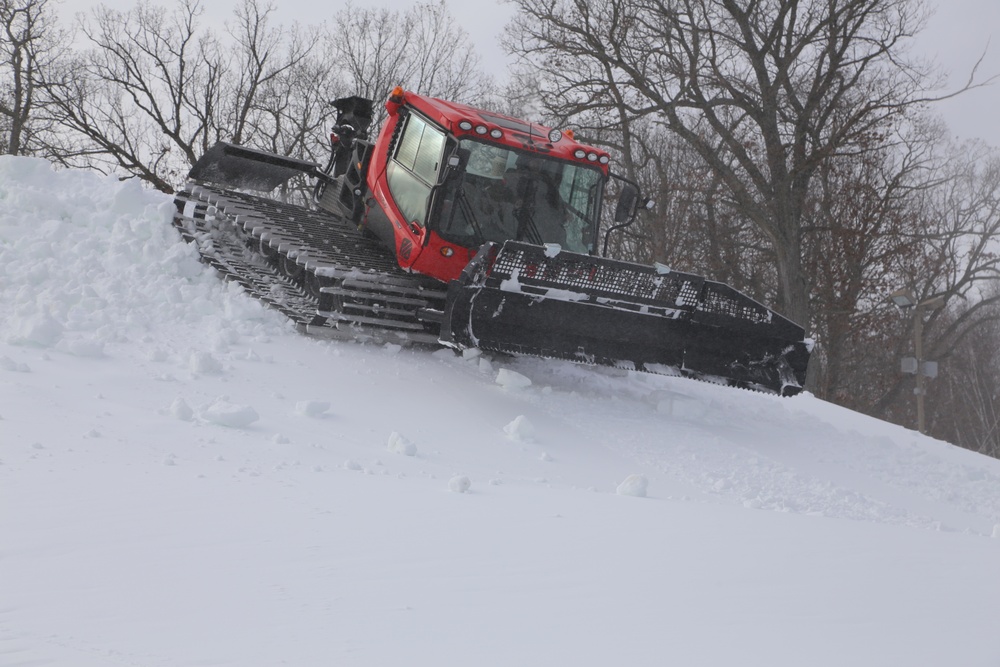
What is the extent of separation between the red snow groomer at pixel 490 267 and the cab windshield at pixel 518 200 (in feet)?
0.04

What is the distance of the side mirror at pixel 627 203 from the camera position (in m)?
8.36

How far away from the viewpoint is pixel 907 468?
697 centimetres

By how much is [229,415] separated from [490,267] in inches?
112

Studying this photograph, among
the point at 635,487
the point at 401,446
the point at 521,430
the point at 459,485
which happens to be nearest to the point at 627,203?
the point at 521,430

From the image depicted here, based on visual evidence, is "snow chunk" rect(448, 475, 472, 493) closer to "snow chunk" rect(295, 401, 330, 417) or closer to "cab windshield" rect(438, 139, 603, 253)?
"snow chunk" rect(295, 401, 330, 417)

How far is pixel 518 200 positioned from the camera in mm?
8219

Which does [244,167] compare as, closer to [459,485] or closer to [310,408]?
[310,408]

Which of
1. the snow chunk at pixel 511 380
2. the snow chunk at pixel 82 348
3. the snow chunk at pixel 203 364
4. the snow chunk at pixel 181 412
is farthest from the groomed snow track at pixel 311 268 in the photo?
the snow chunk at pixel 181 412

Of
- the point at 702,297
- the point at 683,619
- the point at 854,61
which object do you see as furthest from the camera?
the point at 854,61

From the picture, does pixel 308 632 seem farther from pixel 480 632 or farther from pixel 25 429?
pixel 25 429

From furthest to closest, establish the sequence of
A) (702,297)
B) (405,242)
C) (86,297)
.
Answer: (405,242) → (702,297) → (86,297)

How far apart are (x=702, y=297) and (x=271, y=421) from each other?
13.0 feet

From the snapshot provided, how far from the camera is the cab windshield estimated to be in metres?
8.03

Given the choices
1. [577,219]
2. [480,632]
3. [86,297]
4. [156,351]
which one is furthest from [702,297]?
[480,632]
